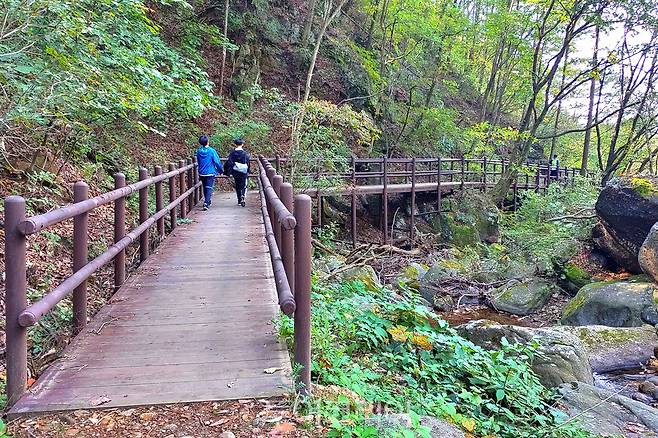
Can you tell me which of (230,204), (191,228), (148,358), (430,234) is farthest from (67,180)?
(430,234)

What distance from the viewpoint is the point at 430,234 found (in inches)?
721

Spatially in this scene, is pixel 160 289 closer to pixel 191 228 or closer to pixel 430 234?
pixel 191 228

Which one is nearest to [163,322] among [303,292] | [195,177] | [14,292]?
[14,292]

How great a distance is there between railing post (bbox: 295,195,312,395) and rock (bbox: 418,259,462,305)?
9.00 m

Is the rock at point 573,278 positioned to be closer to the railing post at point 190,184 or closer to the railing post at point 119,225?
the railing post at point 190,184

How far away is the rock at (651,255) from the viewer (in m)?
10.7

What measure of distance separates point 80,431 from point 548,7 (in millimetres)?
18624

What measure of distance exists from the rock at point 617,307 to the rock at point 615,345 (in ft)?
2.38

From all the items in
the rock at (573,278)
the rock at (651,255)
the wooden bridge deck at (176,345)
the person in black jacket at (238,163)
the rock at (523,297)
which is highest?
the person in black jacket at (238,163)

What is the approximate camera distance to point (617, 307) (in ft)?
32.1

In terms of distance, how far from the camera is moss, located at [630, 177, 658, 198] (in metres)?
12.0

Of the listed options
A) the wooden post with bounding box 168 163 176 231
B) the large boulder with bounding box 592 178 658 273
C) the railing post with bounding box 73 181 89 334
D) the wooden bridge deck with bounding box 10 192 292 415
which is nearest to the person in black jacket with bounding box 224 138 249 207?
the wooden post with bounding box 168 163 176 231

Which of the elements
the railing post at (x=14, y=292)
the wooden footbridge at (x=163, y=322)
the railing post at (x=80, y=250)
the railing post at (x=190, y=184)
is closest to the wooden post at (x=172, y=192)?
the wooden footbridge at (x=163, y=322)

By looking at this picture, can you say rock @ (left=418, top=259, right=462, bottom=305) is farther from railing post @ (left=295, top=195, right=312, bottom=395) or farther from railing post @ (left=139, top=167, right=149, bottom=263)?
railing post @ (left=295, top=195, right=312, bottom=395)
